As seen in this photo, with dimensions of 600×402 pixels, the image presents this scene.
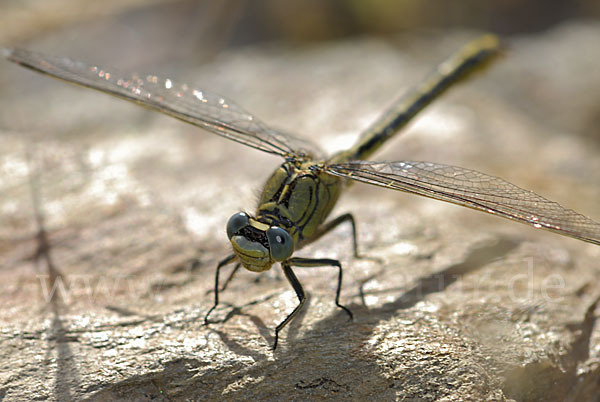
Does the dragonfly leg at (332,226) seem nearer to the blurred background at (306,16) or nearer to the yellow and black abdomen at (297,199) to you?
the yellow and black abdomen at (297,199)

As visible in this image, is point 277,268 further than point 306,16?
No

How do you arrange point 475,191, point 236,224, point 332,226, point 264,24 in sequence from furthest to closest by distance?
1. point 264,24
2. point 332,226
3. point 475,191
4. point 236,224

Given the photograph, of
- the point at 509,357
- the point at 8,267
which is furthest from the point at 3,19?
the point at 509,357

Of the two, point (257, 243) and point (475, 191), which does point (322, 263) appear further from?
point (475, 191)

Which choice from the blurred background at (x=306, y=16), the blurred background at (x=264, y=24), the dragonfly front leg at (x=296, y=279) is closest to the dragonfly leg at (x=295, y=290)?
the dragonfly front leg at (x=296, y=279)

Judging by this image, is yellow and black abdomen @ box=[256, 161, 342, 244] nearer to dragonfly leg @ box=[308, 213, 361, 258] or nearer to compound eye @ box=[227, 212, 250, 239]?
dragonfly leg @ box=[308, 213, 361, 258]

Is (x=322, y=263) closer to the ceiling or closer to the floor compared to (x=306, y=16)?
closer to the floor

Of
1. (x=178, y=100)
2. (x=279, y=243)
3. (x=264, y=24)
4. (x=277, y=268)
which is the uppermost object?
(x=264, y=24)

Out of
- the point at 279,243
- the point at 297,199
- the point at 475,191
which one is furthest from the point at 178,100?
the point at 475,191
